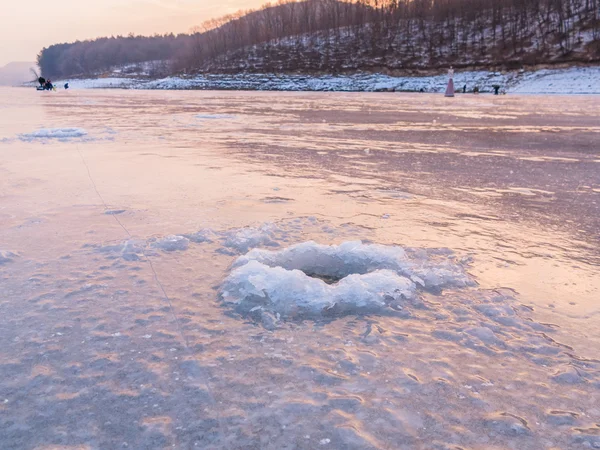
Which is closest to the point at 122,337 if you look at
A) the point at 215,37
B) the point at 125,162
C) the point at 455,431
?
the point at 455,431

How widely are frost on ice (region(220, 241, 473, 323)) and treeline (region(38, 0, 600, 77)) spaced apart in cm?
5212

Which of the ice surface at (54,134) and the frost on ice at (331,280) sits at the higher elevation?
the ice surface at (54,134)

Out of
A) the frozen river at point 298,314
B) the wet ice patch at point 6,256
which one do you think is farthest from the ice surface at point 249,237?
the wet ice patch at point 6,256

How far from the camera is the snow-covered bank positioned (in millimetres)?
39156

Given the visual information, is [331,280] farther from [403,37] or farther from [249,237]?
[403,37]

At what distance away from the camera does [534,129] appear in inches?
399

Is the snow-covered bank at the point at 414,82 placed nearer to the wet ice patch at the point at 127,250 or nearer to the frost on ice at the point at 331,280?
the frost on ice at the point at 331,280

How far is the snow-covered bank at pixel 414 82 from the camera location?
39156 mm

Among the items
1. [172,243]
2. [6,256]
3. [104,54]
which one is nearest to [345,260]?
[172,243]

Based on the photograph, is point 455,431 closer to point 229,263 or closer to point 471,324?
point 471,324

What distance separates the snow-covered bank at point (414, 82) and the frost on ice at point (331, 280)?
39254 millimetres

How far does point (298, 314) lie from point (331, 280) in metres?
0.52

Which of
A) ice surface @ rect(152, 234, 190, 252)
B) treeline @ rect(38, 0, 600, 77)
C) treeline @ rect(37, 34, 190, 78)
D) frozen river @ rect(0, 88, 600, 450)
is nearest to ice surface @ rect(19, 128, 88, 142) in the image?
frozen river @ rect(0, 88, 600, 450)

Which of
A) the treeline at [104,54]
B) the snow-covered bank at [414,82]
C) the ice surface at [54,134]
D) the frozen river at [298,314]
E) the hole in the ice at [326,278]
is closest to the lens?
the frozen river at [298,314]
